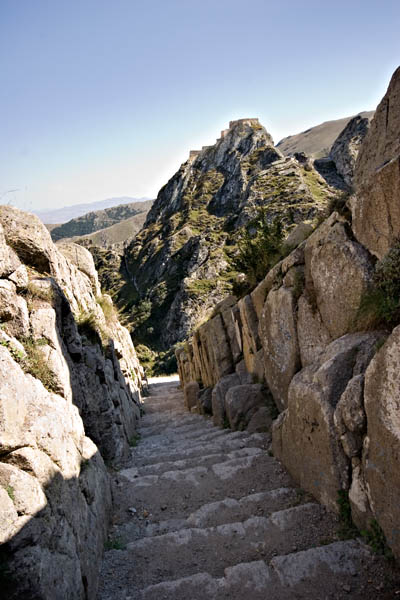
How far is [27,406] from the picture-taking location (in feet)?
14.0

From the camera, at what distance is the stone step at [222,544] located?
14.9 ft

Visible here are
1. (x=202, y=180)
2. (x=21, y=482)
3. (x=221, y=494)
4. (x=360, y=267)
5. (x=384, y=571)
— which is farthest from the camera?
(x=202, y=180)

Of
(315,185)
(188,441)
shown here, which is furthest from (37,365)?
(315,185)

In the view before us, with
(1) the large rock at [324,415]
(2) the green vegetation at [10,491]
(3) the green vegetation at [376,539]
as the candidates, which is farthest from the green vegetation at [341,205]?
(2) the green vegetation at [10,491]

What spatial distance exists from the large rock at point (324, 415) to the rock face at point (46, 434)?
3192mm

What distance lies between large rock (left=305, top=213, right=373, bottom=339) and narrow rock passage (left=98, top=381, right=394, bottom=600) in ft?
9.67

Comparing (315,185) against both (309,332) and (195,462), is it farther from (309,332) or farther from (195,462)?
(195,462)

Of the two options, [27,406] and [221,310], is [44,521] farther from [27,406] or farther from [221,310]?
[221,310]

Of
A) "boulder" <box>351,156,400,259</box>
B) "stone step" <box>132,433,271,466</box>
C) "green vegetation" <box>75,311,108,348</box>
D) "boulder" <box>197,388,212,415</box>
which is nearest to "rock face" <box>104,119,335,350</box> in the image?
"boulder" <box>197,388,212,415</box>

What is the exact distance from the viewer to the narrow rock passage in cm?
395

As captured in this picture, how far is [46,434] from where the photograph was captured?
4.27 m

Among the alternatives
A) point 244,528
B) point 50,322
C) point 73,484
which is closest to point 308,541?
point 244,528

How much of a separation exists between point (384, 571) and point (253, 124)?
124859mm

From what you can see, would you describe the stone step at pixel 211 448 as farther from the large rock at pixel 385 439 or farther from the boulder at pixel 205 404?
the boulder at pixel 205 404
